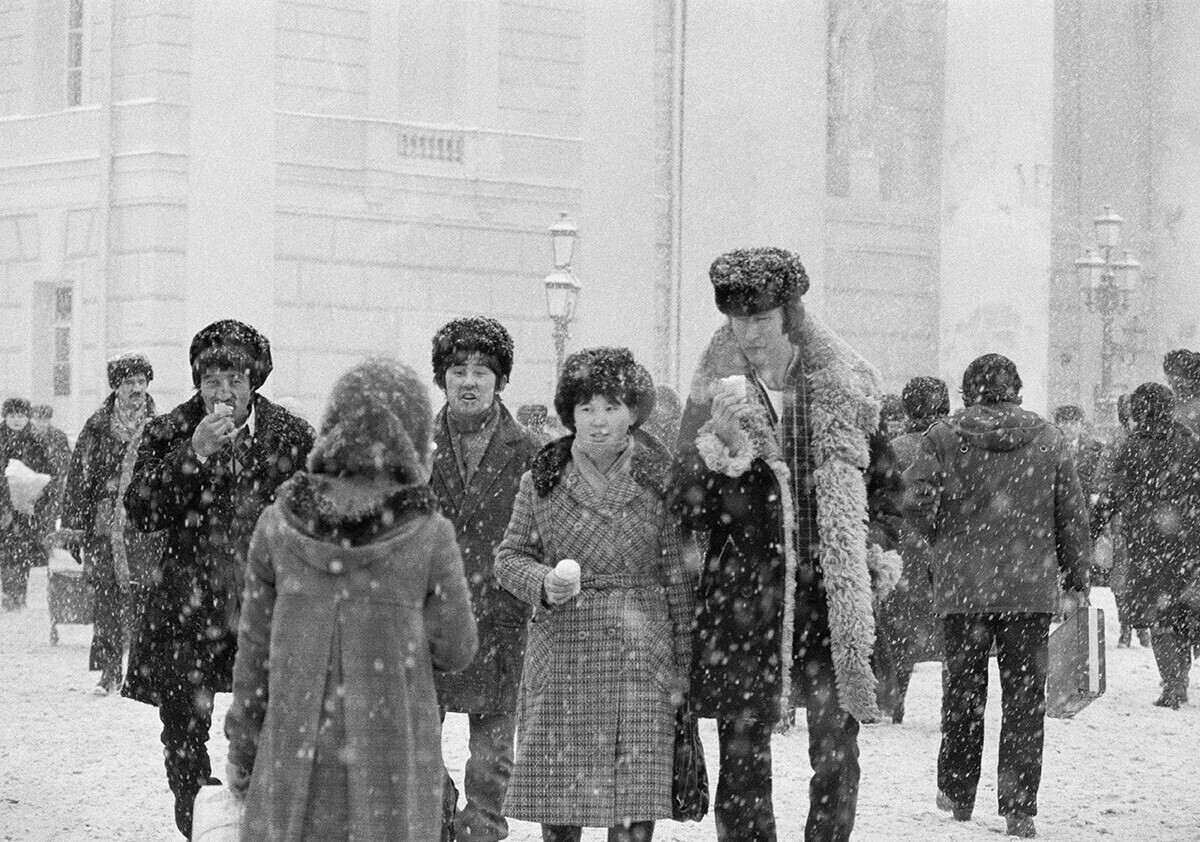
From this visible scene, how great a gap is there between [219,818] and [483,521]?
7.12ft

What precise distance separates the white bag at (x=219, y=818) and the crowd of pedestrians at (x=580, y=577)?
87 mm

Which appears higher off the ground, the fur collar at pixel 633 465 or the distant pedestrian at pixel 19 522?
the fur collar at pixel 633 465

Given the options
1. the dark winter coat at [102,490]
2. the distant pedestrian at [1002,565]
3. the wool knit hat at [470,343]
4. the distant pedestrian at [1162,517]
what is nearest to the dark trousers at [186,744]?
the wool knit hat at [470,343]

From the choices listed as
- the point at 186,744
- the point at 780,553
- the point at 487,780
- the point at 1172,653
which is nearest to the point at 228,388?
the point at 186,744

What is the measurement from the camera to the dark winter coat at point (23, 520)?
52.9ft

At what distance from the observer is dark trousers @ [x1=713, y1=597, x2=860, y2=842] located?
5406 millimetres

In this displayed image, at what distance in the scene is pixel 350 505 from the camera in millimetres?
4176

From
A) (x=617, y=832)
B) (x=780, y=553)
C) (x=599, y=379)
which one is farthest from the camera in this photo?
(x=599, y=379)

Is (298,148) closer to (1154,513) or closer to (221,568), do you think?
(1154,513)

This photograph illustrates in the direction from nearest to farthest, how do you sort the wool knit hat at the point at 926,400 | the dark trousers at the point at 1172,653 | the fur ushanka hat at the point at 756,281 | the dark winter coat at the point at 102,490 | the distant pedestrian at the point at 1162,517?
the fur ushanka hat at the point at 756,281
the dark winter coat at the point at 102,490
the wool knit hat at the point at 926,400
the distant pedestrian at the point at 1162,517
the dark trousers at the point at 1172,653

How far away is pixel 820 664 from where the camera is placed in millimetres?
5551

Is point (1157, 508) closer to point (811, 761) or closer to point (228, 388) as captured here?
point (811, 761)

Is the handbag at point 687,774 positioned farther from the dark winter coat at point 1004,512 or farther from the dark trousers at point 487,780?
the dark winter coat at point 1004,512

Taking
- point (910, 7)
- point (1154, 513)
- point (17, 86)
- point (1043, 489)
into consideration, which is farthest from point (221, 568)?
point (910, 7)
